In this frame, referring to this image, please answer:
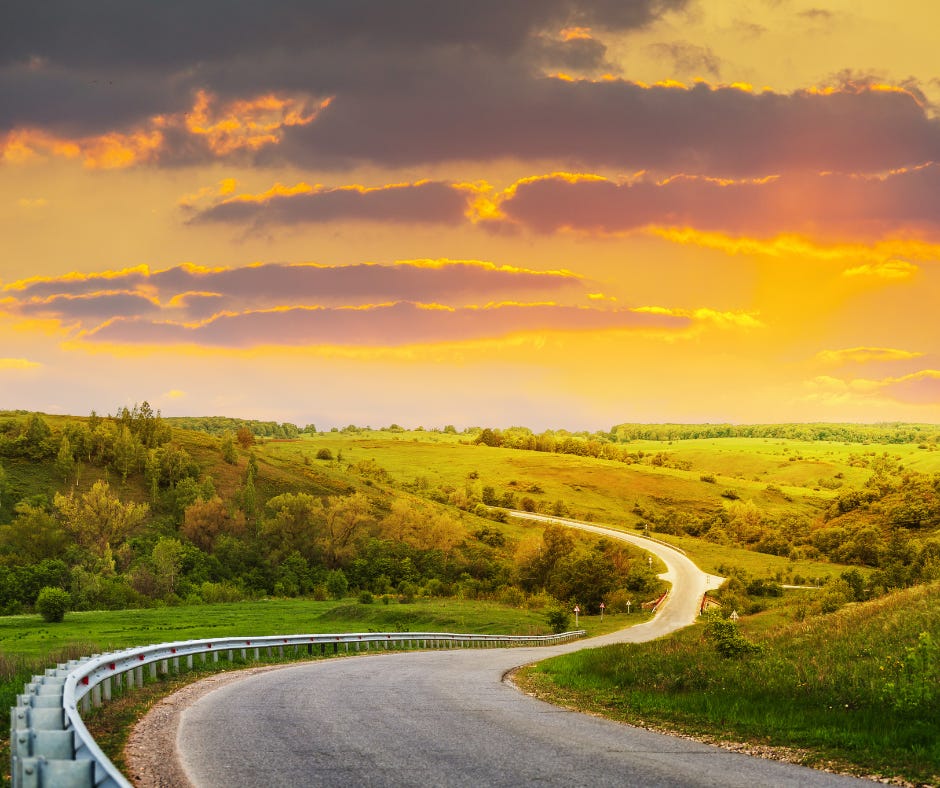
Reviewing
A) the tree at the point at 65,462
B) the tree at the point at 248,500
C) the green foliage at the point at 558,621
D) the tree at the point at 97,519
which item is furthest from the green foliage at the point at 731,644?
the tree at the point at 65,462

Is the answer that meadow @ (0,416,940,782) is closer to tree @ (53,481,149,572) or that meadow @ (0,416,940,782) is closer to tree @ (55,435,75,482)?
tree @ (55,435,75,482)

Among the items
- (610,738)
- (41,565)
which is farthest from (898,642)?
(41,565)

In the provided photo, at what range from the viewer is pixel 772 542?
149125 millimetres

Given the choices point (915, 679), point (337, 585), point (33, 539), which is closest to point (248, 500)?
point (33, 539)

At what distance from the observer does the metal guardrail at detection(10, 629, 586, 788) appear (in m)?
7.09

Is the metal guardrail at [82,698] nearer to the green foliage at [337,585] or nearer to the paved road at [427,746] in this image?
the paved road at [427,746]

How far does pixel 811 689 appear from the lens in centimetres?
1606

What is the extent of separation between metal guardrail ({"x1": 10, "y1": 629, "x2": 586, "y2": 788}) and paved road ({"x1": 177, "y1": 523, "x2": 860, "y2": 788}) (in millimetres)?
1841

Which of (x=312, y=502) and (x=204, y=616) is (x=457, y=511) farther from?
(x=204, y=616)

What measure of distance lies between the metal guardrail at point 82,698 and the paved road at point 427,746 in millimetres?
1841

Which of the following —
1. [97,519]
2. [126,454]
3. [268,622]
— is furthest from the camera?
[126,454]

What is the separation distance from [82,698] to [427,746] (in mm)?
7372

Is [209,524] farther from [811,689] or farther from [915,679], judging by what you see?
[915,679]

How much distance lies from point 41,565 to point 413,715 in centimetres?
8889
